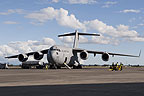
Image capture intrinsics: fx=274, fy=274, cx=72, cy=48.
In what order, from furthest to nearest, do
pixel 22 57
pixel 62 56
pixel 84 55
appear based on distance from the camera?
1. pixel 22 57
2. pixel 84 55
3. pixel 62 56

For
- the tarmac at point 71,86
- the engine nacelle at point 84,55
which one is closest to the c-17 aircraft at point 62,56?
the engine nacelle at point 84,55

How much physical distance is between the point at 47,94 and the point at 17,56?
48.6 m

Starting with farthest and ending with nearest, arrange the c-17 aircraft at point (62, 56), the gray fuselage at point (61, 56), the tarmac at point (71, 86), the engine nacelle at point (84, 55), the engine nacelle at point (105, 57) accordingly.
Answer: the engine nacelle at point (105, 57) → the engine nacelle at point (84, 55) → the c-17 aircraft at point (62, 56) → the gray fuselage at point (61, 56) → the tarmac at point (71, 86)

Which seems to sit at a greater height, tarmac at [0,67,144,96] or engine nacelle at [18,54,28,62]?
tarmac at [0,67,144,96]

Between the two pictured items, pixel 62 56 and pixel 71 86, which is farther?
pixel 62 56

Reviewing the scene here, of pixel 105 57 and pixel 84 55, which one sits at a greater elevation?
pixel 84 55

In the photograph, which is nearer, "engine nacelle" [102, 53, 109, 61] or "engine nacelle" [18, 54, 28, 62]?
"engine nacelle" [18, 54, 28, 62]

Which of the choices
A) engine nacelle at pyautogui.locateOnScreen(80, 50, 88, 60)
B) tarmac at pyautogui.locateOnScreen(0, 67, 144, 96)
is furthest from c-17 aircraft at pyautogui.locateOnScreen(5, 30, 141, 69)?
tarmac at pyautogui.locateOnScreen(0, 67, 144, 96)

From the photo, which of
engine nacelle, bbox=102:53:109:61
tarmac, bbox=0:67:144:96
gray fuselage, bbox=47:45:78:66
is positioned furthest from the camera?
engine nacelle, bbox=102:53:109:61

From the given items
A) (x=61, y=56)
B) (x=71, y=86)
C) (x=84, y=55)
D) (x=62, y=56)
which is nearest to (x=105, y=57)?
(x=84, y=55)

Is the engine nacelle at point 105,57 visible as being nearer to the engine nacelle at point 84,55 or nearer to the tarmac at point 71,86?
the engine nacelle at point 84,55

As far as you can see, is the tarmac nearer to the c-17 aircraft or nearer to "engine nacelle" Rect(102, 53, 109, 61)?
the c-17 aircraft

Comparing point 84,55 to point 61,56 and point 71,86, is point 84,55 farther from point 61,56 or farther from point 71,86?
point 71,86

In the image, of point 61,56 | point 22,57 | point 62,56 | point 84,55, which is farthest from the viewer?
point 22,57
